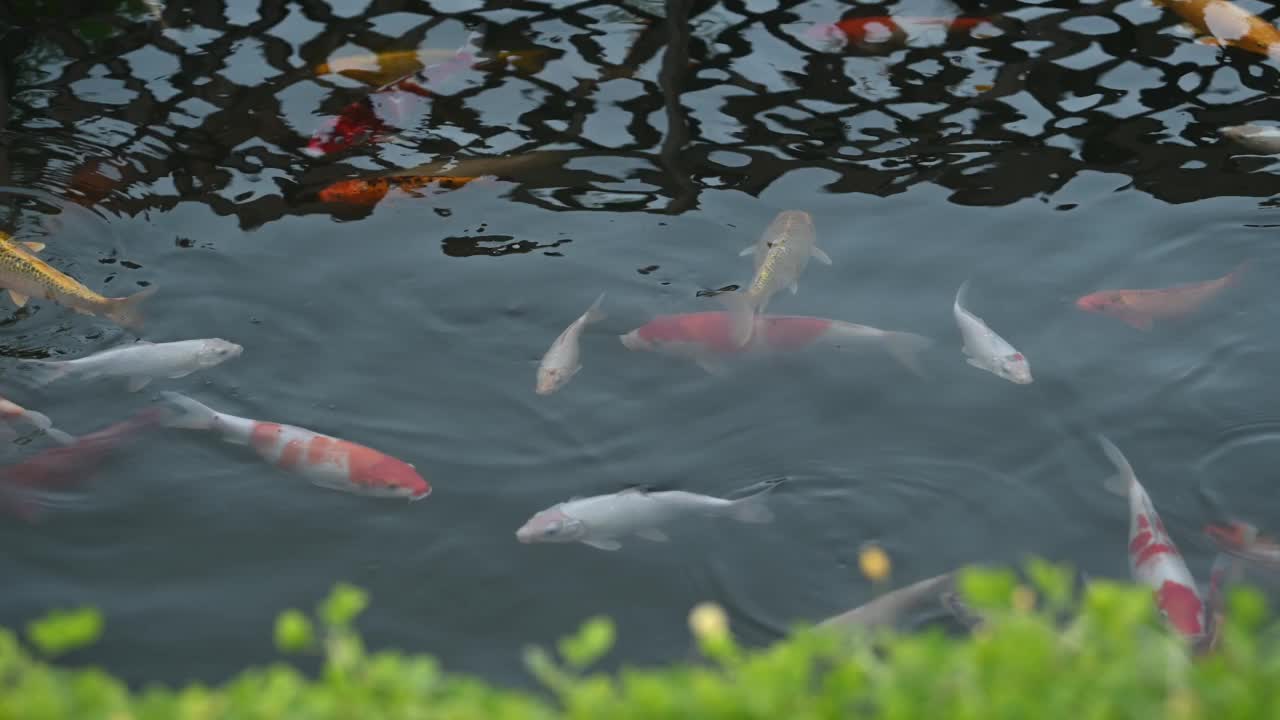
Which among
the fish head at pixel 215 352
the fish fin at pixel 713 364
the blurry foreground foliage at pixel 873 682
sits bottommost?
the fish fin at pixel 713 364

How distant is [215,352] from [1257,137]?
6.39m

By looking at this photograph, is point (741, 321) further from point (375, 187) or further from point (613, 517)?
point (375, 187)

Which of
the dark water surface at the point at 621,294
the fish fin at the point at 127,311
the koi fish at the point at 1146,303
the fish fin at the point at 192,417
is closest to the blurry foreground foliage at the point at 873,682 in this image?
the dark water surface at the point at 621,294

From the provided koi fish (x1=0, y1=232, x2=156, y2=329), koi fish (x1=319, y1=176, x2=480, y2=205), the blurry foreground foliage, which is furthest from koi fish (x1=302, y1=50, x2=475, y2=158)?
the blurry foreground foliage

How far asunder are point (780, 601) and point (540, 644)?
104cm

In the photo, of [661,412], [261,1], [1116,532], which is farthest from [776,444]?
[261,1]

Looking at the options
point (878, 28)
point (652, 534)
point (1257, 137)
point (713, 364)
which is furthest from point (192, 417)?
point (1257, 137)

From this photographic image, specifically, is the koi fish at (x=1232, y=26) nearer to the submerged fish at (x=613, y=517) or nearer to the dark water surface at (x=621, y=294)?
the dark water surface at (x=621, y=294)

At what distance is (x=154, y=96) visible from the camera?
26.7 feet

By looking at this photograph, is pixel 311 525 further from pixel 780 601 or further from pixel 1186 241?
pixel 1186 241

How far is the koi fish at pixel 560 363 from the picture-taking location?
19.2ft

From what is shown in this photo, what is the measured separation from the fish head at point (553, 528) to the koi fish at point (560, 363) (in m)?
0.99

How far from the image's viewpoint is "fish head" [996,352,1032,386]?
5.73 m

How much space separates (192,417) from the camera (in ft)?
18.5
